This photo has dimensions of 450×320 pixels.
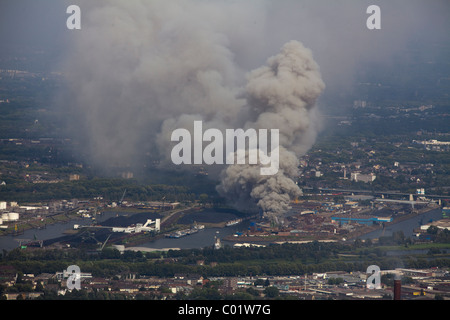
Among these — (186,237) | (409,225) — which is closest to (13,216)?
(186,237)

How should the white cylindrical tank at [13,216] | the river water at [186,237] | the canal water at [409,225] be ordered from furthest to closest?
the white cylindrical tank at [13,216] < the canal water at [409,225] < the river water at [186,237]

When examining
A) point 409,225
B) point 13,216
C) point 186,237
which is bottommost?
point 186,237

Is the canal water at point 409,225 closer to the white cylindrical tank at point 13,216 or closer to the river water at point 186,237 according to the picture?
the river water at point 186,237

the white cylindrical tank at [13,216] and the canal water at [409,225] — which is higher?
the white cylindrical tank at [13,216]

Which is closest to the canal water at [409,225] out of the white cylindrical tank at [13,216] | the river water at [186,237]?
the river water at [186,237]

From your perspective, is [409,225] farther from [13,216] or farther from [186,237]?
[13,216]

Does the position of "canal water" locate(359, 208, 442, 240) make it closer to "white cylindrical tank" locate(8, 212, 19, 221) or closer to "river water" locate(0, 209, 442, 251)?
"river water" locate(0, 209, 442, 251)

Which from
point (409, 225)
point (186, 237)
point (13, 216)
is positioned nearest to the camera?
point (186, 237)

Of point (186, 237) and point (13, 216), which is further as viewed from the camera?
point (13, 216)

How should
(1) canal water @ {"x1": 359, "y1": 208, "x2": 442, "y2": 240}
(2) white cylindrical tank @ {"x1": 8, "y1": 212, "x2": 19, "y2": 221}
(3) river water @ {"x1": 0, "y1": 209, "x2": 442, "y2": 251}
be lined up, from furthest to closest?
(2) white cylindrical tank @ {"x1": 8, "y1": 212, "x2": 19, "y2": 221} < (1) canal water @ {"x1": 359, "y1": 208, "x2": 442, "y2": 240} < (3) river water @ {"x1": 0, "y1": 209, "x2": 442, "y2": 251}

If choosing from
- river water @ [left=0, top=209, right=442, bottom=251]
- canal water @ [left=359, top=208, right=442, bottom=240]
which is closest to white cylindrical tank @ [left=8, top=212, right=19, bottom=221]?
river water @ [left=0, top=209, right=442, bottom=251]

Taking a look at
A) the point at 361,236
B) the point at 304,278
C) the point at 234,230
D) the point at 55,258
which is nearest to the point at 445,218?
the point at 361,236
